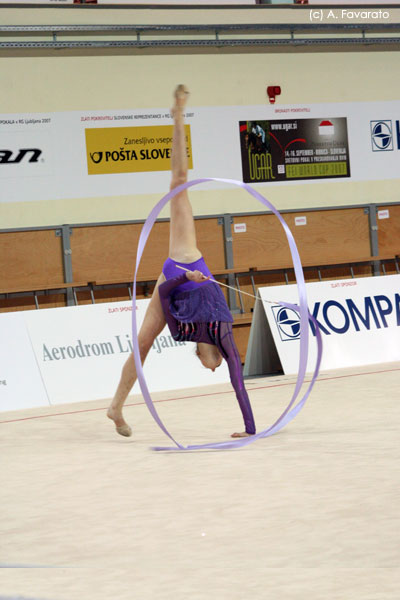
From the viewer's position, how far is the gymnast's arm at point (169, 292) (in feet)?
18.9

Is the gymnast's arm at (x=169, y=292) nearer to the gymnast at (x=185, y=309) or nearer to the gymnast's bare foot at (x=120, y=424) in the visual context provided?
the gymnast at (x=185, y=309)

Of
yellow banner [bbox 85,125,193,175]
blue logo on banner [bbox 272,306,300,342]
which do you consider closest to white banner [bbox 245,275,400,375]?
blue logo on banner [bbox 272,306,300,342]

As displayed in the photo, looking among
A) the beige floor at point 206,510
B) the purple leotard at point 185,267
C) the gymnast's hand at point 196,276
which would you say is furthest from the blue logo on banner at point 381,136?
the gymnast's hand at point 196,276

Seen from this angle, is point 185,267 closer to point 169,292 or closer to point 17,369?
point 169,292

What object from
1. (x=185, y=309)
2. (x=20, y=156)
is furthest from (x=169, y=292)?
(x=20, y=156)

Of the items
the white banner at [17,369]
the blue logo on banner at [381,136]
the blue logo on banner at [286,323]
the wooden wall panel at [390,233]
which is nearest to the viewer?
the white banner at [17,369]

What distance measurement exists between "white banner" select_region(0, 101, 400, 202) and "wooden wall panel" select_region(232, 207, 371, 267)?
19.0 inches

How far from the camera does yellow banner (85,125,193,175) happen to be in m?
10.9

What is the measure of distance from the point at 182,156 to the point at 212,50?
5705 millimetres

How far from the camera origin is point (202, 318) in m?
5.75

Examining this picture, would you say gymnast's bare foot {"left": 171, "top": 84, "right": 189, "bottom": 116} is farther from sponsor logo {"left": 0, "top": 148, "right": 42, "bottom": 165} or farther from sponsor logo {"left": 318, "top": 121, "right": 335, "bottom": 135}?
sponsor logo {"left": 318, "top": 121, "right": 335, "bottom": 135}

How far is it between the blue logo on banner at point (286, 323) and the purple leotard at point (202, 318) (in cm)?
317

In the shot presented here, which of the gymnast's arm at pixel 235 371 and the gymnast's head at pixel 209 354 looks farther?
the gymnast's head at pixel 209 354

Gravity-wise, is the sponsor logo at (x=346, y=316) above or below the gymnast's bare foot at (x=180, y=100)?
below
